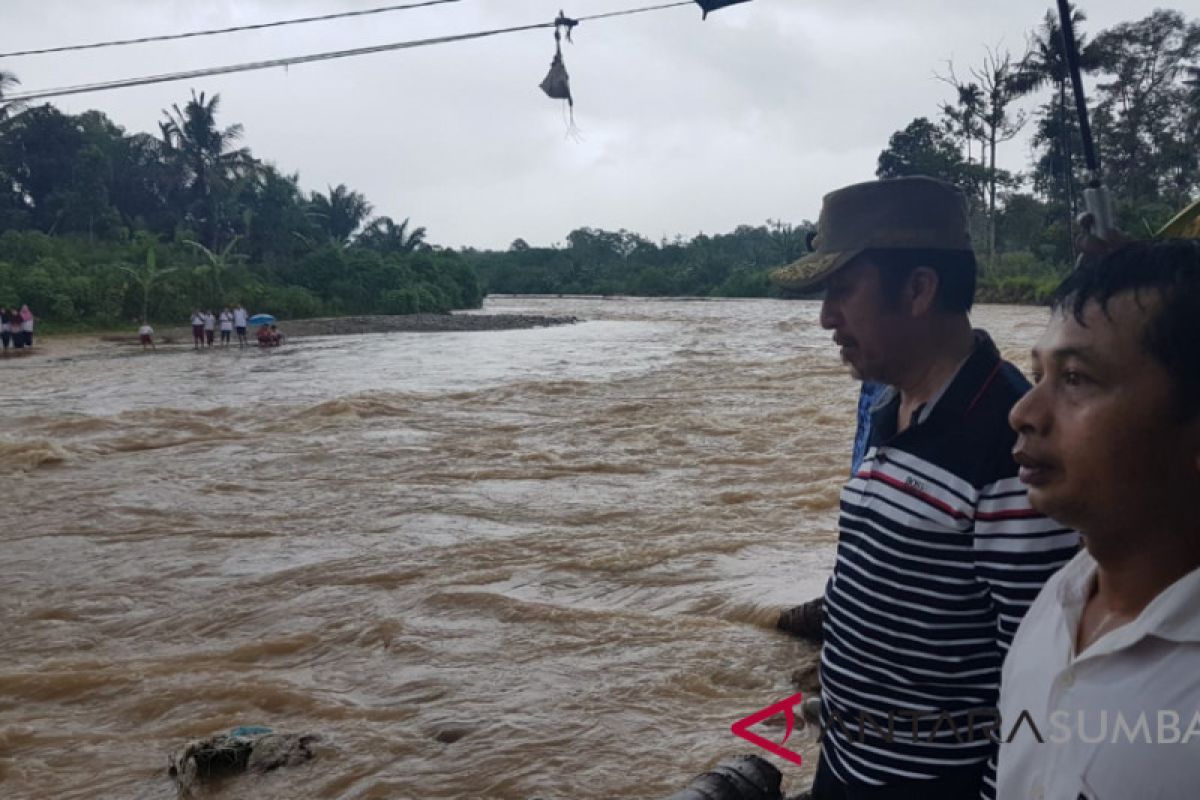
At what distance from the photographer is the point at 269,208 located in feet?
161

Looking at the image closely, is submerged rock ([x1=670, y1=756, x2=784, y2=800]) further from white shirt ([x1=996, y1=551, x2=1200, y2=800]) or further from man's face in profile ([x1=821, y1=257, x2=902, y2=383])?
white shirt ([x1=996, y1=551, x2=1200, y2=800])

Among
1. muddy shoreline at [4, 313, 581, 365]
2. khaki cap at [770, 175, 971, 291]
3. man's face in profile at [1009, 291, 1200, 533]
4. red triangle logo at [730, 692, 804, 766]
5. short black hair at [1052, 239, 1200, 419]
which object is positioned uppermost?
khaki cap at [770, 175, 971, 291]

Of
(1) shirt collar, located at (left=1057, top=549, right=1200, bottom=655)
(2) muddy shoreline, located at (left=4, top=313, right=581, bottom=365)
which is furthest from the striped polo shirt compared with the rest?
(2) muddy shoreline, located at (left=4, top=313, right=581, bottom=365)

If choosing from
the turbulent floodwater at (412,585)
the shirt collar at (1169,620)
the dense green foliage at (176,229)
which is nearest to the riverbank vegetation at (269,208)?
the dense green foliage at (176,229)

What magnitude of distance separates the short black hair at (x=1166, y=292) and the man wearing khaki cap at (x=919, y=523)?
0.40m

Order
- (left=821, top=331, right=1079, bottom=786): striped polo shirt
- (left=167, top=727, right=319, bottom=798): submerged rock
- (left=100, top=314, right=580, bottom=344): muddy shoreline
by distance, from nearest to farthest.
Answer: (left=821, top=331, right=1079, bottom=786): striped polo shirt < (left=167, top=727, right=319, bottom=798): submerged rock < (left=100, top=314, right=580, bottom=344): muddy shoreline

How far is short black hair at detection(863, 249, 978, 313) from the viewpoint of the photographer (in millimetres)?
1697

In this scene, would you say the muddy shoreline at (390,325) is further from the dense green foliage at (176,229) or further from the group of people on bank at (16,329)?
the group of people on bank at (16,329)

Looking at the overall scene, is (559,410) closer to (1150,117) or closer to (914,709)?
(914,709)

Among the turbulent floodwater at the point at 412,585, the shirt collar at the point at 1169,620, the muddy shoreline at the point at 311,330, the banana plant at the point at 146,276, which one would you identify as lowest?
the turbulent floodwater at the point at 412,585

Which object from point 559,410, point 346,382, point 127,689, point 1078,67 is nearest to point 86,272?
point 346,382

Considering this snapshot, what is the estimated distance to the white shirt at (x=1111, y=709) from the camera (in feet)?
2.95

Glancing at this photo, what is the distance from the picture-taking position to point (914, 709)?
1551 millimetres

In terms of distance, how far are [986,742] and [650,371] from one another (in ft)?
65.4
